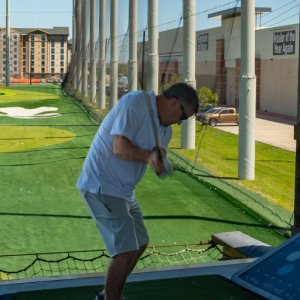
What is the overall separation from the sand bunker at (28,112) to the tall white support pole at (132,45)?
185 inches

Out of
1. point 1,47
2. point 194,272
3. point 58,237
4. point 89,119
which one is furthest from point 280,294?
point 1,47

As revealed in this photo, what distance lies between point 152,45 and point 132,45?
2768mm

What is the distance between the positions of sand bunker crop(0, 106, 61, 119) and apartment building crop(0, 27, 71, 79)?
247ft

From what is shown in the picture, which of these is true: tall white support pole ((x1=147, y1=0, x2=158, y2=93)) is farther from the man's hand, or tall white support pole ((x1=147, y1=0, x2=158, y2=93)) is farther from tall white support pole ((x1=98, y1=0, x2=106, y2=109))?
the man's hand

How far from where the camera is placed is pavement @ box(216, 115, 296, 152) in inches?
712

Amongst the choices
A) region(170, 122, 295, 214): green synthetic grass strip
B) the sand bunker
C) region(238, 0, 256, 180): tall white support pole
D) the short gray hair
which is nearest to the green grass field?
region(170, 122, 295, 214): green synthetic grass strip

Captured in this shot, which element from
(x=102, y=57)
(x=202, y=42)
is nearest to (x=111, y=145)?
(x=202, y=42)

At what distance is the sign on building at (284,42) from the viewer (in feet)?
83.2

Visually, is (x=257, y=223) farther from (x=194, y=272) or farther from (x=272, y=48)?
(x=272, y=48)

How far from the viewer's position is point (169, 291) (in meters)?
3.17

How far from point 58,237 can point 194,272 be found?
2.14 metres

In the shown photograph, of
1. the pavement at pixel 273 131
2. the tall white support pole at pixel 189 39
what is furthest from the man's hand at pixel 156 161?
the pavement at pixel 273 131

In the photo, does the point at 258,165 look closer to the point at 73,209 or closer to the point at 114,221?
the point at 73,209

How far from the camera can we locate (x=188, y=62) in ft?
36.8
